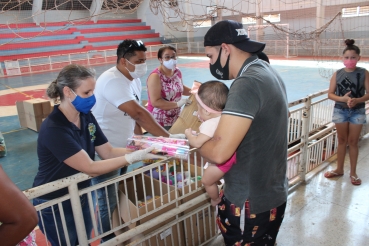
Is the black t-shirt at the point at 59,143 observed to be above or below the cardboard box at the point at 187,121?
above

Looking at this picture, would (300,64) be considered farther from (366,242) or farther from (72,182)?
(72,182)

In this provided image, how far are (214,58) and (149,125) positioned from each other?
4.02ft

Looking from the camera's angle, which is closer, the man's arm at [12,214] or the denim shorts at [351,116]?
the man's arm at [12,214]

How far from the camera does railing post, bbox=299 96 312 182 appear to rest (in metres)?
3.32

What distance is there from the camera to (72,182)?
Result: 4.98 ft

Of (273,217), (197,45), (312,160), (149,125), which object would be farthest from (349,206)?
(197,45)

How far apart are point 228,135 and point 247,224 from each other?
55 centimetres

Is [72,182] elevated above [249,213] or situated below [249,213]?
above

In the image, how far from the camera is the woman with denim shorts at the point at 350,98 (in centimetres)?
331

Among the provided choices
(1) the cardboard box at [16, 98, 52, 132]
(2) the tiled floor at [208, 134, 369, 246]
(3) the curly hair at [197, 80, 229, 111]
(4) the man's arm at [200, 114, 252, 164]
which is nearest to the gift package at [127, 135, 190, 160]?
(3) the curly hair at [197, 80, 229, 111]

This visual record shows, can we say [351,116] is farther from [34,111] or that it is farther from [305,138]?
[34,111]

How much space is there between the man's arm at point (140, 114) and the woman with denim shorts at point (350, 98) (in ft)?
7.46

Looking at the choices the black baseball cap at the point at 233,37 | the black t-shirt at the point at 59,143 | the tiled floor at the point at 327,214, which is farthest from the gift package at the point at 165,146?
the tiled floor at the point at 327,214

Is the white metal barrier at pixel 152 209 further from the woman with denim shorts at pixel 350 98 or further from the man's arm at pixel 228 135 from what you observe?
the woman with denim shorts at pixel 350 98
